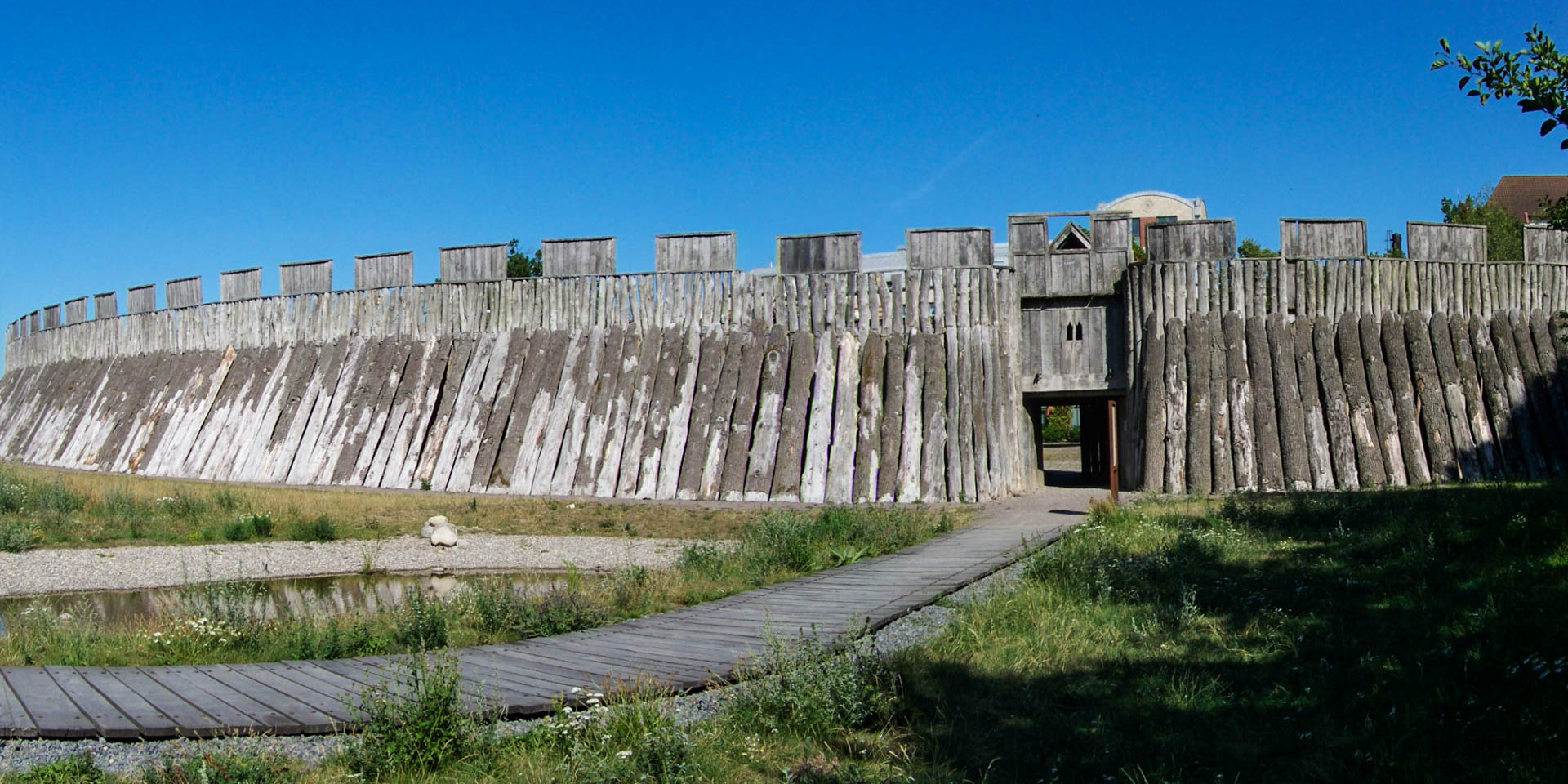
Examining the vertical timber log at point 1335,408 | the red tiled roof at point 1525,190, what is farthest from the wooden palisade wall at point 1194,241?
the red tiled roof at point 1525,190

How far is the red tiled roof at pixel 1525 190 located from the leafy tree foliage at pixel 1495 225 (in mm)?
8893

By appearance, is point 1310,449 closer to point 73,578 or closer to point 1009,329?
point 1009,329

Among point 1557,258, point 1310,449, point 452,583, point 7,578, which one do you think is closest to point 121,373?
point 7,578

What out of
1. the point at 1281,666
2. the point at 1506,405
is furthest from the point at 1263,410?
the point at 1281,666

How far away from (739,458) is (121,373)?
1877 cm

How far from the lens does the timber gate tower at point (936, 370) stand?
17.8 meters

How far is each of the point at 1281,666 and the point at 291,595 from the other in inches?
354

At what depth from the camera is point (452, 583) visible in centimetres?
1199

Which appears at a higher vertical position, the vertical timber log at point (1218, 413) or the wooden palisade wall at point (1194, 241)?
the wooden palisade wall at point (1194, 241)

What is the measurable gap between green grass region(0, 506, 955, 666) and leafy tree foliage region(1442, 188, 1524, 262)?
2704 cm

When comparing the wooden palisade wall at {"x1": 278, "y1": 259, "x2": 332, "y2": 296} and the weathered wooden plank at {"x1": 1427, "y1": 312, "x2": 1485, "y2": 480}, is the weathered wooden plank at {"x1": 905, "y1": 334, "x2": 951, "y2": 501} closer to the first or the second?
the weathered wooden plank at {"x1": 1427, "y1": 312, "x2": 1485, "y2": 480}

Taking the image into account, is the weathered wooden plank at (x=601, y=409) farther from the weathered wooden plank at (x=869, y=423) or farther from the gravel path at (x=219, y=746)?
the gravel path at (x=219, y=746)

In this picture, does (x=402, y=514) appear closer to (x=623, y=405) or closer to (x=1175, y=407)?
(x=623, y=405)

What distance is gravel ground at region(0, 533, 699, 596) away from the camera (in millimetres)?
12320
